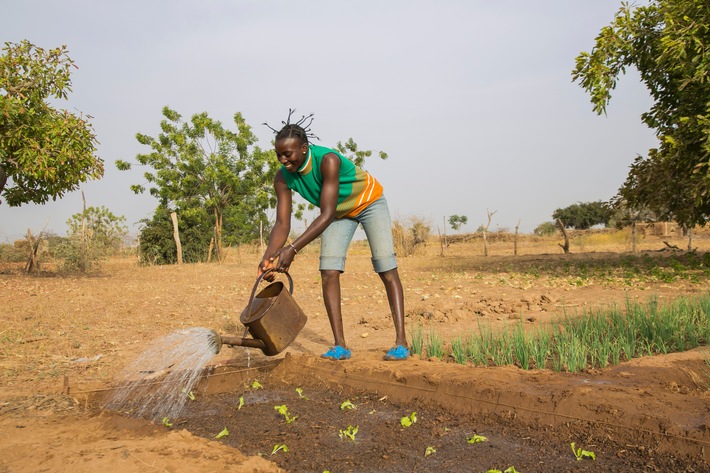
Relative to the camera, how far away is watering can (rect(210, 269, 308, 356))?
142 inches

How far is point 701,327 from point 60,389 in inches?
187

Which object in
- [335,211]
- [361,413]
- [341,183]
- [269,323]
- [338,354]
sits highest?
[341,183]

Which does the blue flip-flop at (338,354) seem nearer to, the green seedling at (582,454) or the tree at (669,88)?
the green seedling at (582,454)

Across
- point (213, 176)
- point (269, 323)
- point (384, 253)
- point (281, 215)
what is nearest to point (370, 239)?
point (384, 253)

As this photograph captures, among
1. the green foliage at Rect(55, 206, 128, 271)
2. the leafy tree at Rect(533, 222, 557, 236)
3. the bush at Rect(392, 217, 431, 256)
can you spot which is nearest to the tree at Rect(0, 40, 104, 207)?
the green foliage at Rect(55, 206, 128, 271)

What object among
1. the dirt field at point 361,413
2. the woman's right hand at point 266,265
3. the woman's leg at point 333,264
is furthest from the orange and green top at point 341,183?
the dirt field at point 361,413

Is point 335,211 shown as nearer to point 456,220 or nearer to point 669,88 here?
point 669,88

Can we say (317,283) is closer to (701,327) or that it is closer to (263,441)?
(701,327)

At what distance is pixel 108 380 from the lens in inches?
158

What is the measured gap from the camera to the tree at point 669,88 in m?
9.36

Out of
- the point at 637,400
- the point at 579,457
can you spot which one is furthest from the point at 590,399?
the point at 579,457

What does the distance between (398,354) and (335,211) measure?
1092 mm

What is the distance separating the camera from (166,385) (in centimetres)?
380

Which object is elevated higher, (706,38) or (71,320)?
(706,38)
